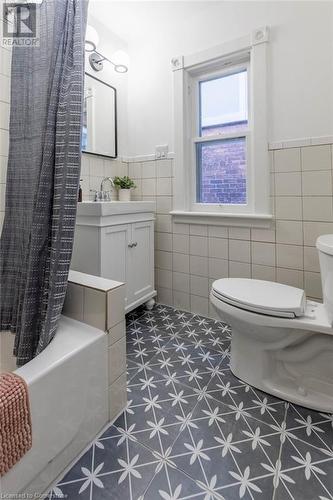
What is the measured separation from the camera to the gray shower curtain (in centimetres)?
98

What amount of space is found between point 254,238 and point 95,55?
1.79 metres

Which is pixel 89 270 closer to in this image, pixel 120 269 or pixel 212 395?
pixel 120 269

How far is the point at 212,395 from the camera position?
1.28m

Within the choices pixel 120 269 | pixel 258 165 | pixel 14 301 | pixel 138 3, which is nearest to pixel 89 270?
pixel 120 269

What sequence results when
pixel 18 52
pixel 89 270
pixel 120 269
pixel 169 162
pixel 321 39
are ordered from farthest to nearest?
1. pixel 169 162
2. pixel 120 269
3. pixel 89 270
4. pixel 321 39
5. pixel 18 52

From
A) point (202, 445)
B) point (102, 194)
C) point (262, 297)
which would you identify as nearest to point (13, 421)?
point (202, 445)

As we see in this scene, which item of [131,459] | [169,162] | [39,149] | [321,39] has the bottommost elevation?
[131,459]

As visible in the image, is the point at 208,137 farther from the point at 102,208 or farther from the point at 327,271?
the point at 327,271

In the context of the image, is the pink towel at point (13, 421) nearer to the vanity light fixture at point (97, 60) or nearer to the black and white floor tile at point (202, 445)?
the black and white floor tile at point (202, 445)

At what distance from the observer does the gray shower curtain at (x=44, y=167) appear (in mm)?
984

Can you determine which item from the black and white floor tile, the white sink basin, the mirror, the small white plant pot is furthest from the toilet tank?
the mirror

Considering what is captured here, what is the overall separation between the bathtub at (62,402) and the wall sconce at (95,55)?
1.91 metres

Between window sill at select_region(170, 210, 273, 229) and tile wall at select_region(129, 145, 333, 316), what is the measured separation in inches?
1.5

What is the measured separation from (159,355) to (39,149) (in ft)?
4.07
